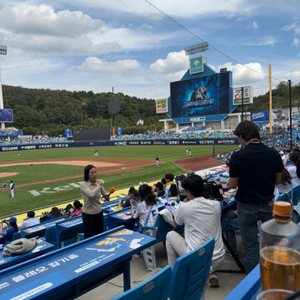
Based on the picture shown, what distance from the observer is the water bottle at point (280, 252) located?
0.97 m

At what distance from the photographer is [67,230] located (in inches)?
210

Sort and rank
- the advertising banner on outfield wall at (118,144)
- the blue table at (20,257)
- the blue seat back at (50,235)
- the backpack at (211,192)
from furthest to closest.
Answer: the advertising banner on outfield wall at (118,144)
the blue seat back at (50,235)
the backpack at (211,192)
the blue table at (20,257)

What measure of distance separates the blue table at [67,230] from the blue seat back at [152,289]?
3654mm

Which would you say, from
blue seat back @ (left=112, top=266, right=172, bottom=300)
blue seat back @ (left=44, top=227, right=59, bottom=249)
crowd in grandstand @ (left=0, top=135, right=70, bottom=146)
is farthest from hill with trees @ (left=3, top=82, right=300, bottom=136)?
blue seat back @ (left=112, top=266, right=172, bottom=300)

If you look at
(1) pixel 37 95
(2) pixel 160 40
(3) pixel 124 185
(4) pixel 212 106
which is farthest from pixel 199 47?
(3) pixel 124 185

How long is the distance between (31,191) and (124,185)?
5454 millimetres

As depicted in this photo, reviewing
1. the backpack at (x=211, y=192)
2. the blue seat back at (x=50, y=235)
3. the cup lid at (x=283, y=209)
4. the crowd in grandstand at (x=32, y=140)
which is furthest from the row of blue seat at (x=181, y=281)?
the crowd in grandstand at (x=32, y=140)

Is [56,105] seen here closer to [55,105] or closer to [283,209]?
[55,105]

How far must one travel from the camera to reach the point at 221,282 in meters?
3.60

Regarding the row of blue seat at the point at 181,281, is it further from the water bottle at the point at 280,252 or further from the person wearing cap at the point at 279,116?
the person wearing cap at the point at 279,116

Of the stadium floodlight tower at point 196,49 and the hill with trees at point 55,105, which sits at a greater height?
the stadium floodlight tower at point 196,49

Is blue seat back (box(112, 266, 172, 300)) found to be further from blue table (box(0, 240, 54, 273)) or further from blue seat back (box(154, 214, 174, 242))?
blue seat back (box(154, 214, 174, 242))

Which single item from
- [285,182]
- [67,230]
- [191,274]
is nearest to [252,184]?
[191,274]

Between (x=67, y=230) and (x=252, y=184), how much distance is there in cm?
383
